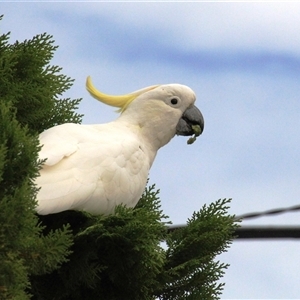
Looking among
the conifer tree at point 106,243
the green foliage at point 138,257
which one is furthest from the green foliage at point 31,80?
the green foliage at point 138,257

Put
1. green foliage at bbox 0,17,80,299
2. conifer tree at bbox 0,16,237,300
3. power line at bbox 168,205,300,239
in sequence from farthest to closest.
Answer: power line at bbox 168,205,300,239 < conifer tree at bbox 0,16,237,300 < green foliage at bbox 0,17,80,299

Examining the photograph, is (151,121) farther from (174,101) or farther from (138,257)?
(138,257)

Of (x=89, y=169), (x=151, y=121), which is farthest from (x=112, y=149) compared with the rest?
(x=151, y=121)

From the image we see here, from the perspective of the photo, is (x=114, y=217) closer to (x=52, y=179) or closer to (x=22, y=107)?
(x=52, y=179)

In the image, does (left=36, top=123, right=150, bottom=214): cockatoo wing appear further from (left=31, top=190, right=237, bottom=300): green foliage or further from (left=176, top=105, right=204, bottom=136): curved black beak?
(left=176, top=105, right=204, bottom=136): curved black beak

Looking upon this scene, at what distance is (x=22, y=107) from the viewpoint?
299cm

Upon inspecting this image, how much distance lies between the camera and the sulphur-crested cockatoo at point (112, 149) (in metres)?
2.82

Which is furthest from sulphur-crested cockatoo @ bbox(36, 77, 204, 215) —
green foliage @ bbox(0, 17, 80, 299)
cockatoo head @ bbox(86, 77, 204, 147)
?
green foliage @ bbox(0, 17, 80, 299)

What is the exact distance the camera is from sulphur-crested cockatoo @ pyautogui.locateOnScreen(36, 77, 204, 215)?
9.25 feet

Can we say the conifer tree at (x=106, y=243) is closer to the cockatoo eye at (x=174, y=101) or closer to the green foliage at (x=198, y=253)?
the green foliage at (x=198, y=253)

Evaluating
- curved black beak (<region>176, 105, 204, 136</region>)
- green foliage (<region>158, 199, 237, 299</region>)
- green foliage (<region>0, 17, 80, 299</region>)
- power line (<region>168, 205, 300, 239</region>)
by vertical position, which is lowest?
green foliage (<region>0, 17, 80, 299</region>)

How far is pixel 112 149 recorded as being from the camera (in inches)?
121

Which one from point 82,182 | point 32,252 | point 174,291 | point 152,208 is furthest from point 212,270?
point 32,252

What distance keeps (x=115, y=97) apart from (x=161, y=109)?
21 centimetres
